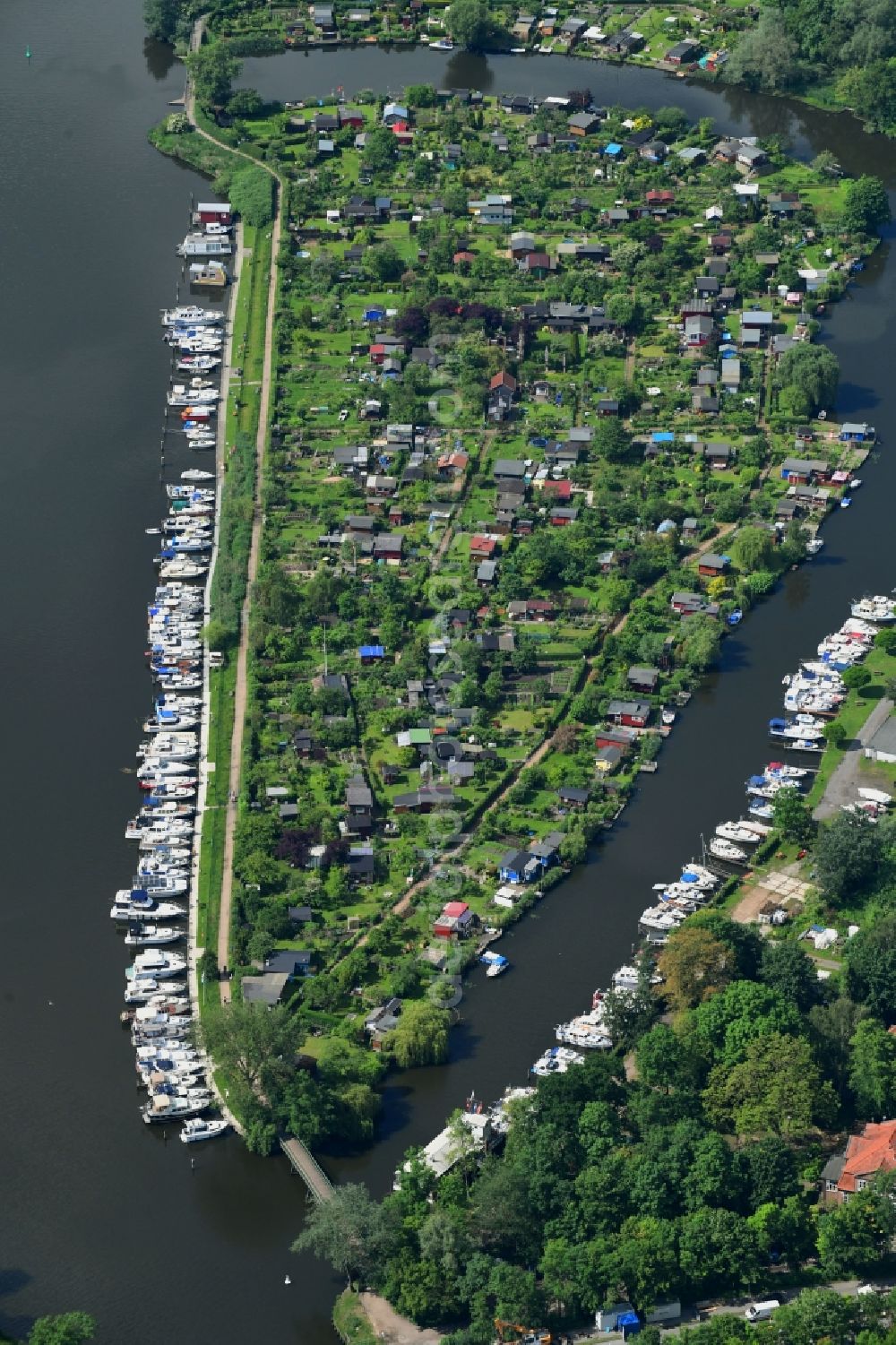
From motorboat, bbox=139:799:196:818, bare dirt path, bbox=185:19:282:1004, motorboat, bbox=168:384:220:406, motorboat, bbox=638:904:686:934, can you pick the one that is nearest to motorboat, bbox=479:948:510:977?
motorboat, bbox=638:904:686:934

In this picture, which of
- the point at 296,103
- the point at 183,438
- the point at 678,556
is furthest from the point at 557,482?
the point at 296,103

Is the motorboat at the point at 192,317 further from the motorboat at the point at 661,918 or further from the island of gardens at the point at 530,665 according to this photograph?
the motorboat at the point at 661,918

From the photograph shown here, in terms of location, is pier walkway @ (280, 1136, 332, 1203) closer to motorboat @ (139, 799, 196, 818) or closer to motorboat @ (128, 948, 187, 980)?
motorboat @ (128, 948, 187, 980)

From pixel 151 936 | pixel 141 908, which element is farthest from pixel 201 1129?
pixel 141 908

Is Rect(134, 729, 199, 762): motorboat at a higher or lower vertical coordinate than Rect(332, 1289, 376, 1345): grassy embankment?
higher

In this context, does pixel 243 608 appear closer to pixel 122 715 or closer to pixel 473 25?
pixel 122 715

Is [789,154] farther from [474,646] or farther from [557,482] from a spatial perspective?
[474,646]
